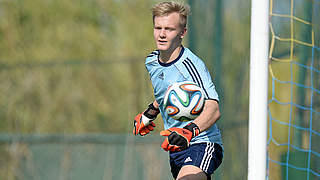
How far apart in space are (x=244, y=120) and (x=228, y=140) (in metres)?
0.52

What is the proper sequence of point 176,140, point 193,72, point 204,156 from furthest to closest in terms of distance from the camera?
point 204,156
point 193,72
point 176,140

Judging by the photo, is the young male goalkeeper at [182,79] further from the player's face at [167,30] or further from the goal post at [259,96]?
the goal post at [259,96]

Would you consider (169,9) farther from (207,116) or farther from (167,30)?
(207,116)

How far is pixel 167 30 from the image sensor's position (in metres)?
3.67

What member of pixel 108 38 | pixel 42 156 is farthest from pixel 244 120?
pixel 108 38

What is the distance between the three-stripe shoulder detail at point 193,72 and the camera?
360 centimetres

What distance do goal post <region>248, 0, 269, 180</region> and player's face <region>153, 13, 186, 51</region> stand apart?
561mm

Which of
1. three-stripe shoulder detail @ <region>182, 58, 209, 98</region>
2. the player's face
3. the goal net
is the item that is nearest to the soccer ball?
three-stripe shoulder detail @ <region>182, 58, 209, 98</region>

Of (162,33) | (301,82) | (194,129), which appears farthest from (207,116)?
(301,82)

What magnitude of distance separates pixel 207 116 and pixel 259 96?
515 millimetres

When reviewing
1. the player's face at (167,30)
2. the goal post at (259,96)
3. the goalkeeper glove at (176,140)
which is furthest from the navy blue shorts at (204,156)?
the player's face at (167,30)

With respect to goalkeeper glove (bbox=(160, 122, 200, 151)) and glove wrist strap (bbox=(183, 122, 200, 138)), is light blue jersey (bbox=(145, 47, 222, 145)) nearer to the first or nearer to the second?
glove wrist strap (bbox=(183, 122, 200, 138))

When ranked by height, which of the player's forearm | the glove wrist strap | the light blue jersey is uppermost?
the light blue jersey

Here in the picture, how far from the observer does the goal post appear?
12.4 ft
